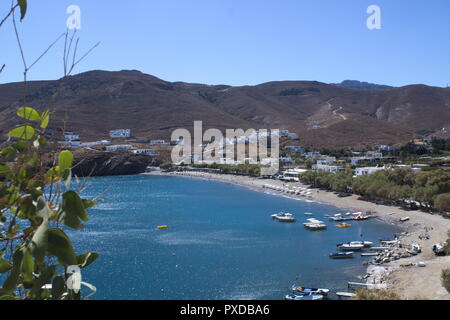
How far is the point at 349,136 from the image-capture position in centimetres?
7556

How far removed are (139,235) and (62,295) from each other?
23.2 meters

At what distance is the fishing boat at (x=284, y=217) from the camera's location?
27.8m

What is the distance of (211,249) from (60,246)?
793 inches

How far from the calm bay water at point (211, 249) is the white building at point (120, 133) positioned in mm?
41551

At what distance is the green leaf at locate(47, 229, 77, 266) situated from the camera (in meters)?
1.13

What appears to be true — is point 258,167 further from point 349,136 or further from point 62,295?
point 62,295

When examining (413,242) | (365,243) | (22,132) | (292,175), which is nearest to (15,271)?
(22,132)

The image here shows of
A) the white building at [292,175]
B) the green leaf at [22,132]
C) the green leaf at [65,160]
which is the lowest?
the white building at [292,175]

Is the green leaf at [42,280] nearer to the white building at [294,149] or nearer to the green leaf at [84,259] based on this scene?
the green leaf at [84,259]

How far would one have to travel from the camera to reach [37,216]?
1.19 meters

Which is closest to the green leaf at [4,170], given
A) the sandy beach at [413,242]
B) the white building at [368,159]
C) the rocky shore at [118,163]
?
the sandy beach at [413,242]

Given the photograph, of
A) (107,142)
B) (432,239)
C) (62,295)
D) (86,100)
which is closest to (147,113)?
(86,100)

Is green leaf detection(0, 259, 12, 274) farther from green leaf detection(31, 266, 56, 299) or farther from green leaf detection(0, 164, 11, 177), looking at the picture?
green leaf detection(0, 164, 11, 177)

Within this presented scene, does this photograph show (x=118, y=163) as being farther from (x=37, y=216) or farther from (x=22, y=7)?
(x=37, y=216)
